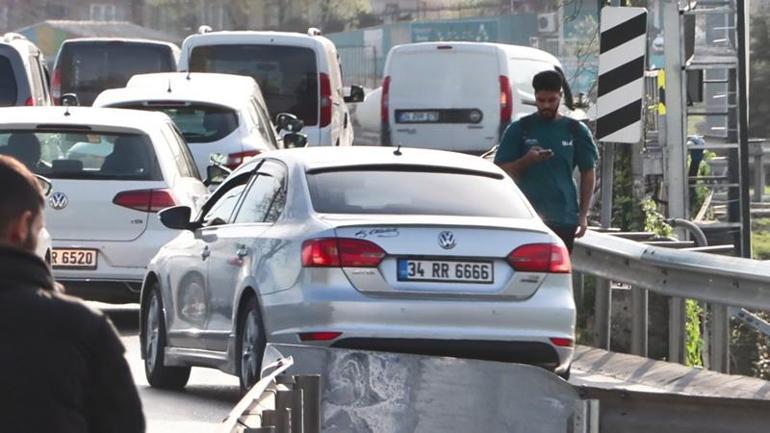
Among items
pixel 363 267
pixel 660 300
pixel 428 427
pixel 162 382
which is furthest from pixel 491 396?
pixel 660 300

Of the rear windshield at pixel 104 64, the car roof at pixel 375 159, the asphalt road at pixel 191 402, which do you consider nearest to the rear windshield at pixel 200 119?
the asphalt road at pixel 191 402

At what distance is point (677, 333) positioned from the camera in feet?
46.0

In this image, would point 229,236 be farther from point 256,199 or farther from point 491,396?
point 491,396

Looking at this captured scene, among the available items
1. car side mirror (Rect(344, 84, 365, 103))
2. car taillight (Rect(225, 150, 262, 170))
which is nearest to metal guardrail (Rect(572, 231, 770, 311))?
car taillight (Rect(225, 150, 262, 170))

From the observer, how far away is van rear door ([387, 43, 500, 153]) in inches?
1133

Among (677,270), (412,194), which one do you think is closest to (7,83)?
(677,270)

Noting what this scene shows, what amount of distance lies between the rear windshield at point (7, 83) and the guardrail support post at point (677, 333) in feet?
33.1

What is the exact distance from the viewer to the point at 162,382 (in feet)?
40.5

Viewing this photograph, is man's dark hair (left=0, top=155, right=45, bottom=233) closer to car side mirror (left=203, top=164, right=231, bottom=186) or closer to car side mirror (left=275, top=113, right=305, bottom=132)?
car side mirror (left=203, top=164, right=231, bottom=186)

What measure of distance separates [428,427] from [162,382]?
13.9ft

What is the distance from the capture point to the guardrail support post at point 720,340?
13.1 m

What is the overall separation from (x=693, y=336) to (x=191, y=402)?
4694 millimetres

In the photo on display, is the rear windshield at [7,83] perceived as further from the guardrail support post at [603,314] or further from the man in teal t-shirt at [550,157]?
the man in teal t-shirt at [550,157]

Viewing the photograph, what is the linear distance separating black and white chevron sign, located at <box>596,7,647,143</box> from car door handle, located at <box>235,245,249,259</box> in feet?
20.6
